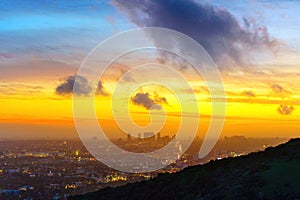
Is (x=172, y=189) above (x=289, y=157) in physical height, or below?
below

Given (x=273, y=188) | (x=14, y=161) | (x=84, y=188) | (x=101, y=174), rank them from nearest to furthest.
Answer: (x=273, y=188), (x=84, y=188), (x=101, y=174), (x=14, y=161)

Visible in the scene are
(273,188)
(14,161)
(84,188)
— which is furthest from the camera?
(14,161)

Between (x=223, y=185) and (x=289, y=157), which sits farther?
(x=289, y=157)

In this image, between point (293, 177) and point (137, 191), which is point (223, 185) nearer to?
point (293, 177)

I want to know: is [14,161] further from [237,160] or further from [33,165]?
[237,160]

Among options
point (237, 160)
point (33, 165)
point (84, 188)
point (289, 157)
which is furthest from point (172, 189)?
point (33, 165)

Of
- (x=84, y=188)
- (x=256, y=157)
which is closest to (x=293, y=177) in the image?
(x=256, y=157)
